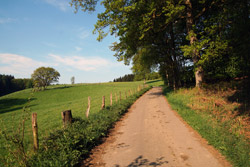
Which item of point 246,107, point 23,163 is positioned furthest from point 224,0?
point 23,163

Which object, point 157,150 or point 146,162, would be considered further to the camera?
point 157,150

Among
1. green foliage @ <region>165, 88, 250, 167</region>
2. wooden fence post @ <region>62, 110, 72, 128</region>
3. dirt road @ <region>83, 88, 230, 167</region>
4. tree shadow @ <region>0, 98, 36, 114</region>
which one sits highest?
wooden fence post @ <region>62, 110, 72, 128</region>

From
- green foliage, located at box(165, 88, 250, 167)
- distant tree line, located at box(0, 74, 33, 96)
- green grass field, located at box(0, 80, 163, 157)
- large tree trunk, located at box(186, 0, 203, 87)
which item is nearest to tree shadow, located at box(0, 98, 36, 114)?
green grass field, located at box(0, 80, 163, 157)

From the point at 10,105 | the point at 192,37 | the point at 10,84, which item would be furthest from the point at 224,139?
the point at 10,84

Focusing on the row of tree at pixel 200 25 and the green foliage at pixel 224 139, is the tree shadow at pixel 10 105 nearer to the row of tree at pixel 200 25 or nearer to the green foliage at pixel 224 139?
the row of tree at pixel 200 25

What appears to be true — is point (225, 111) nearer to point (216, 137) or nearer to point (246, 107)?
point (246, 107)

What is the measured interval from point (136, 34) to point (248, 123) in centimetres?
1008

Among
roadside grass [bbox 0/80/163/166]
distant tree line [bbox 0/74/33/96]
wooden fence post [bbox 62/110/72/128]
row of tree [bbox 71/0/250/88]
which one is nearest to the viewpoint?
wooden fence post [bbox 62/110/72/128]

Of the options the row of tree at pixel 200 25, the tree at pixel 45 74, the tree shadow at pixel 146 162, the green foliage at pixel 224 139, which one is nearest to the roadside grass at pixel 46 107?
the tree shadow at pixel 146 162

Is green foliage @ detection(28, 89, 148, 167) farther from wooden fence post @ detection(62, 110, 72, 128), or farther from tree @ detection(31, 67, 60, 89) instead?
tree @ detection(31, 67, 60, 89)

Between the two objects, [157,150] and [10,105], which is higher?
A: [157,150]

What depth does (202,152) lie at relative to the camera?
4238 mm

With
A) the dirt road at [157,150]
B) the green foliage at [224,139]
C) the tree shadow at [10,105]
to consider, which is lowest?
the tree shadow at [10,105]

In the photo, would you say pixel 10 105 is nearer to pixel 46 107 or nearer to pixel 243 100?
pixel 46 107
